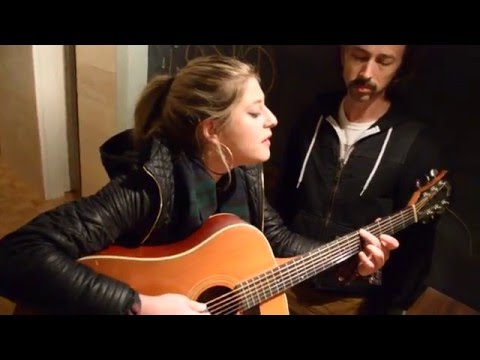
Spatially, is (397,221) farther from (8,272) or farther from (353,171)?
(8,272)

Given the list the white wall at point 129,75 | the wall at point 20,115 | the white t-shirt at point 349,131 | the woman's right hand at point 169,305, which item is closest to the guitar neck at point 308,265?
the woman's right hand at point 169,305

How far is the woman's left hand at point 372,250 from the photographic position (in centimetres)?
103

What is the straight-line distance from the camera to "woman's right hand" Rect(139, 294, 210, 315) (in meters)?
0.85

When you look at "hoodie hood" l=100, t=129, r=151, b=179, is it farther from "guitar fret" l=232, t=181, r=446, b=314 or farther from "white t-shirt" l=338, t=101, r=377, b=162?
"white t-shirt" l=338, t=101, r=377, b=162

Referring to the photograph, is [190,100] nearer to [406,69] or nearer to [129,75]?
[406,69]

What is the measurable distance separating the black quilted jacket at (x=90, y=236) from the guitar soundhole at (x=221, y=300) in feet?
0.60

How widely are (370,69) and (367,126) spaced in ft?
0.51

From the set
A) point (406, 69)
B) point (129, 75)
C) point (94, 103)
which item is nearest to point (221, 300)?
point (406, 69)

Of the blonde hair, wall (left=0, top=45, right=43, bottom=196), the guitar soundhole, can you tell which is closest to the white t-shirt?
the blonde hair

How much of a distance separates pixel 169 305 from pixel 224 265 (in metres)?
0.16

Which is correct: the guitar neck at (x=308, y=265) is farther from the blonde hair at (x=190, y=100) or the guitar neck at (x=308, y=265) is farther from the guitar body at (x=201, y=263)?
the blonde hair at (x=190, y=100)

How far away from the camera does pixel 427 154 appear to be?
1.11m

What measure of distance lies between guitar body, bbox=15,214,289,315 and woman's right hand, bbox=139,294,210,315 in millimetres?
36
